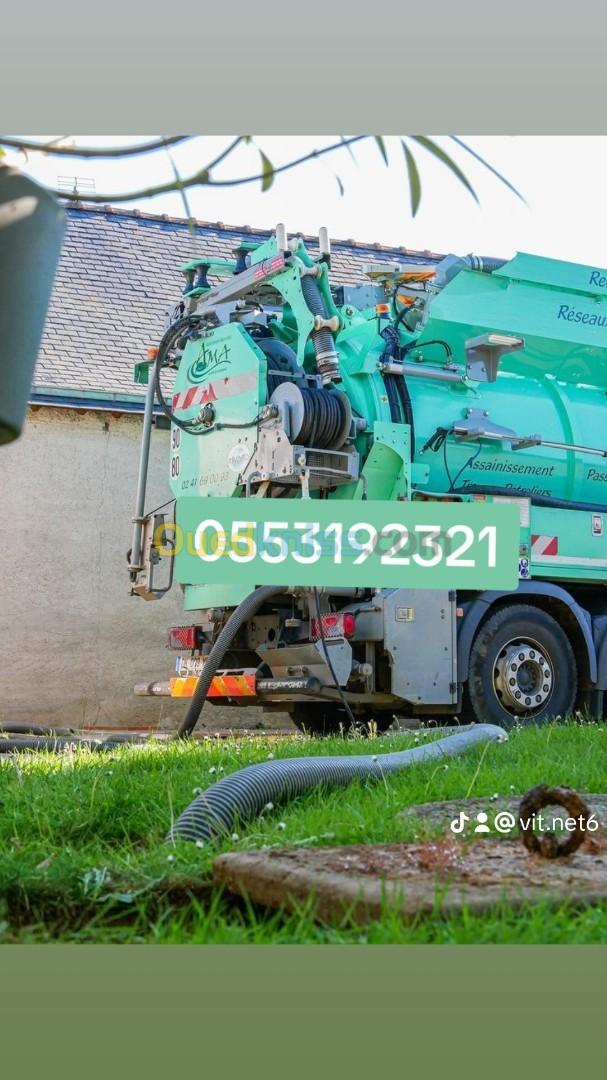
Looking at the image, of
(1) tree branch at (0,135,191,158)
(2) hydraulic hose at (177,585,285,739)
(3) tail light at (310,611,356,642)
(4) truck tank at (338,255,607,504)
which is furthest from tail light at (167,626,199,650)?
(1) tree branch at (0,135,191,158)

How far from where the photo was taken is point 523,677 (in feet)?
27.0

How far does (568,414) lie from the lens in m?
8.97

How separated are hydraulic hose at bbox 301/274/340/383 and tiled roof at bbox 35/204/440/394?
3.48m

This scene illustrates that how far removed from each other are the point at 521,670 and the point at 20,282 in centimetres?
710

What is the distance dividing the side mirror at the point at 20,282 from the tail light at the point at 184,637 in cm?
696

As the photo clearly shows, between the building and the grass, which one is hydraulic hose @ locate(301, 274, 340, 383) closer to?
the grass

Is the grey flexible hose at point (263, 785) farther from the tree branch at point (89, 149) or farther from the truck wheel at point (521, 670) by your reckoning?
the truck wheel at point (521, 670)

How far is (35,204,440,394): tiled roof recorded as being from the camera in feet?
37.4

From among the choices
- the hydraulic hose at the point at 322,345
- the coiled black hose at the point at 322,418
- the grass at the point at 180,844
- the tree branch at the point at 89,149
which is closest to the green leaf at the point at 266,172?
the tree branch at the point at 89,149

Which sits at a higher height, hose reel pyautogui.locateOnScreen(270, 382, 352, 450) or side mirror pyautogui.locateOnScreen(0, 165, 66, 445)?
hose reel pyautogui.locateOnScreen(270, 382, 352, 450)

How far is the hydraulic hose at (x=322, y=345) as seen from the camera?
7758 millimetres

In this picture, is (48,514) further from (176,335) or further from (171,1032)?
(171,1032)

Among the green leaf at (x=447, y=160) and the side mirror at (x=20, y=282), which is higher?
the green leaf at (x=447, y=160)

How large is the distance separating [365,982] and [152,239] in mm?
10651
